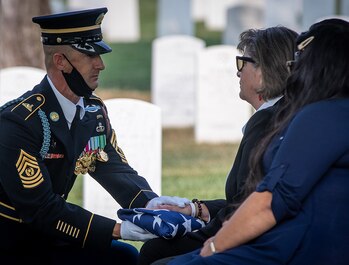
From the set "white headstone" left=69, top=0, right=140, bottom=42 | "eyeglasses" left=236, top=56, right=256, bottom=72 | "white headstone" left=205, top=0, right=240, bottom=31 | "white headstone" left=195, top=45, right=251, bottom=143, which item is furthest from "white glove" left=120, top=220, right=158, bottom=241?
"white headstone" left=205, top=0, right=240, bottom=31

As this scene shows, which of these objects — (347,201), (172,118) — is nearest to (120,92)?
(172,118)

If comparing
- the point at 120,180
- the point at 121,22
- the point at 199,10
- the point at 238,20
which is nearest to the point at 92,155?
the point at 120,180

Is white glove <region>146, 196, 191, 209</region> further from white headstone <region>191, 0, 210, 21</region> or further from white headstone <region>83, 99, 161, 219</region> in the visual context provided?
white headstone <region>191, 0, 210, 21</region>

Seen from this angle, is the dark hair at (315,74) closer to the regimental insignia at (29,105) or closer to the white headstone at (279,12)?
the regimental insignia at (29,105)

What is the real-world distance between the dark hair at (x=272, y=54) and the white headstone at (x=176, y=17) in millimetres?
12542

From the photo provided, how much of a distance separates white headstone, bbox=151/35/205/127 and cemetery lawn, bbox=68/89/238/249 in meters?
0.26

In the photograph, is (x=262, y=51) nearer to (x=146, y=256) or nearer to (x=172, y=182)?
(x=146, y=256)

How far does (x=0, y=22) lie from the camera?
12.9 m

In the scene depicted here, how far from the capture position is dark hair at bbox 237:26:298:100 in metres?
4.41

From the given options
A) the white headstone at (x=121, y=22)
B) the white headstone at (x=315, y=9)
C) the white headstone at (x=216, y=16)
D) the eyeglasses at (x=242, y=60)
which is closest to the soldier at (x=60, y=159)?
the eyeglasses at (x=242, y=60)

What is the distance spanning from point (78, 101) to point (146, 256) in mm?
790

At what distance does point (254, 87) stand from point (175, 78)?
28.3 feet

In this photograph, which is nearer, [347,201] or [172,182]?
[347,201]

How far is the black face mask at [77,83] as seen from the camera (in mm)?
4520
